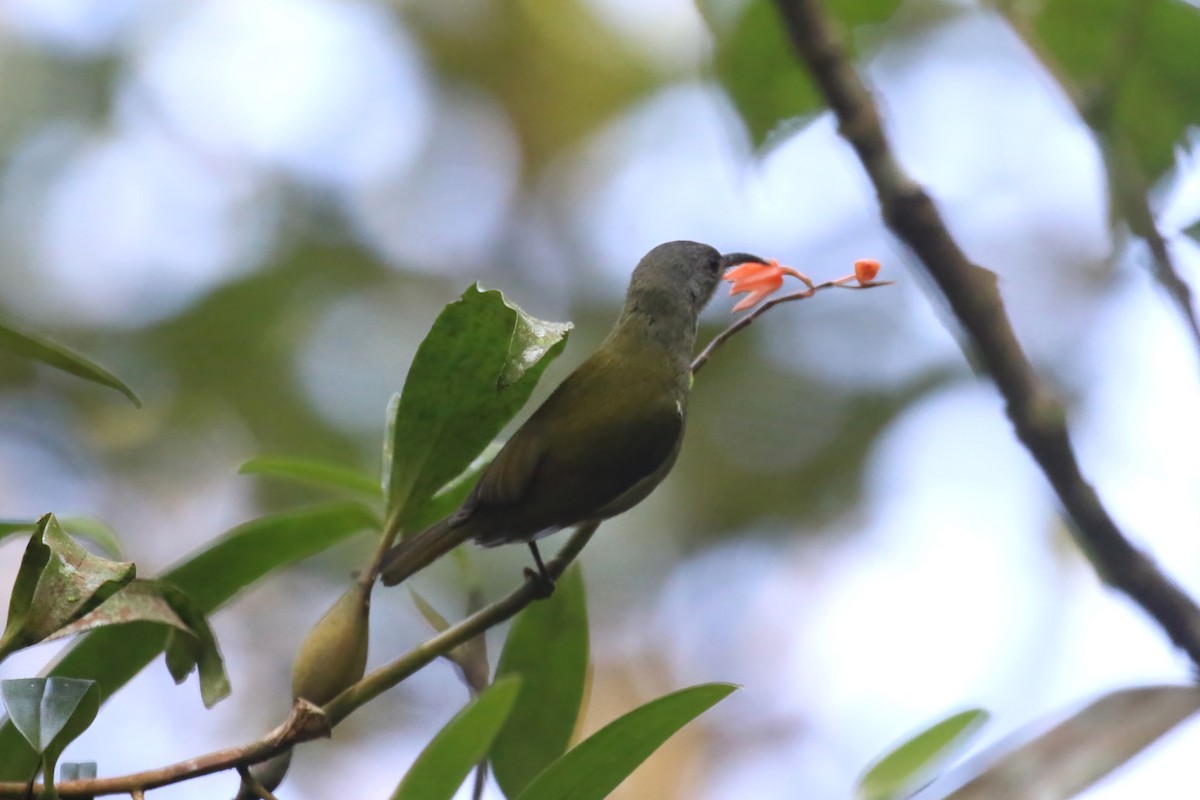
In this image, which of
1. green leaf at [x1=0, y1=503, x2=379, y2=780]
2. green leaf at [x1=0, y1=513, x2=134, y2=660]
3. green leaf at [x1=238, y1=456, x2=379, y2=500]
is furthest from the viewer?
green leaf at [x1=238, y1=456, x2=379, y2=500]

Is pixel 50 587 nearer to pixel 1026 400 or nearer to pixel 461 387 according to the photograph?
pixel 461 387

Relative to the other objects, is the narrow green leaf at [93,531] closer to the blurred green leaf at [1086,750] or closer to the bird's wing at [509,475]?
the bird's wing at [509,475]

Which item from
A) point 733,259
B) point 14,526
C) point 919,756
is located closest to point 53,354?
point 14,526

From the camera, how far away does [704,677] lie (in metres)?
3.65

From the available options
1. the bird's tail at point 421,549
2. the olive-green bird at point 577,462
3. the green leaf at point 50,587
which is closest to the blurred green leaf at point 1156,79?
the olive-green bird at point 577,462

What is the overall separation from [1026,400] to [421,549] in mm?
490

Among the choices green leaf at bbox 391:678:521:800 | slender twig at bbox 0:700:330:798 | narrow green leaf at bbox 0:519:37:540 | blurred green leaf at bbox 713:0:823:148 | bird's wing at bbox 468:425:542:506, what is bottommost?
green leaf at bbox 391:678:521:800

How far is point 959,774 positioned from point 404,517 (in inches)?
15.8

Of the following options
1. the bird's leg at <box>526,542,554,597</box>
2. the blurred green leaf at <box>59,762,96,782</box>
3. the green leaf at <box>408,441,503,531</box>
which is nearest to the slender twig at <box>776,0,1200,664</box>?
the bird's leg at <box>526,542,554,597</box>

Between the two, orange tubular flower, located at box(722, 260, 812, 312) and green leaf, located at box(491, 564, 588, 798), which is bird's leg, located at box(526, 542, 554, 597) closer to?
green leaf, located at box(491, 564, 588, 798)

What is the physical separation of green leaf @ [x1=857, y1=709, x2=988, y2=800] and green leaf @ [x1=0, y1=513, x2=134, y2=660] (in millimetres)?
497

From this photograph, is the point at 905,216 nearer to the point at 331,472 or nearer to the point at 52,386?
the point at 331,472

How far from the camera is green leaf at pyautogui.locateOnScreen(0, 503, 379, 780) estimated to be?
83 centimetres

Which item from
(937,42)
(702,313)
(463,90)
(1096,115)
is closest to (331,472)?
Result: (702,313)
